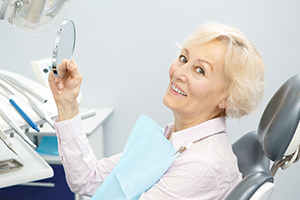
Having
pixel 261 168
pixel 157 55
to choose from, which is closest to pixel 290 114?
pixel 261 168

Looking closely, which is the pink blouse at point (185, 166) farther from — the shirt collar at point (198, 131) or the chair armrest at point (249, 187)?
the chair armrest at point (249, 187)

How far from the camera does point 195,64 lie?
3.28 ft

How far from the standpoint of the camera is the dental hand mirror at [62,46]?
83 centimetres

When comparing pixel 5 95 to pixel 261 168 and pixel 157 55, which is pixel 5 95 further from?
pixel 157 55

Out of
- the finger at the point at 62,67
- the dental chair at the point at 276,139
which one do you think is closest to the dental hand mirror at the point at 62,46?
the finger at the point at 62,67

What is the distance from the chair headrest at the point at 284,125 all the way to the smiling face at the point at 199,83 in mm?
163

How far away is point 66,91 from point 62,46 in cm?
17

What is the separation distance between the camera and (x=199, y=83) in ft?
3.23

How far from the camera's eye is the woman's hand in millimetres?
959

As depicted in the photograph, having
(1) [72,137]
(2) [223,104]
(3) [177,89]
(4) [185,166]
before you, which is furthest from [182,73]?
(1) [72,137]

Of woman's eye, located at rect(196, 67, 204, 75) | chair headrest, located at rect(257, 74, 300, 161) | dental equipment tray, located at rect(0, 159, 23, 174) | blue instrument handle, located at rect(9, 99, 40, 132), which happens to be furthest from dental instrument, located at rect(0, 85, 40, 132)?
chair headrest, located at rect(257, 74, 300, 161)

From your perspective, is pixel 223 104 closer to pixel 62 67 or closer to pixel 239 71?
pixel 239 71

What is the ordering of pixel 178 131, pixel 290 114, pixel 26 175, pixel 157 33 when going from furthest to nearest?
pixel 157 33 → pixel 178 131 → pixel 26 175 → pixel 290 114

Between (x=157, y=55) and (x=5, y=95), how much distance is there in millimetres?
1132
